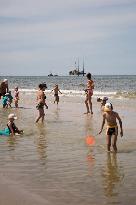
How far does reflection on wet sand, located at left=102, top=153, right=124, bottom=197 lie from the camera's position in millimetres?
6735

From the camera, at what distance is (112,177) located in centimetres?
755

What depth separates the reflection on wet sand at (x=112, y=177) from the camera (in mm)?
6735

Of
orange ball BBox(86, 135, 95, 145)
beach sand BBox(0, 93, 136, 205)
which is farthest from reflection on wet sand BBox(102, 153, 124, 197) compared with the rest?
orange ball BBox(86, 135, 95, 145)

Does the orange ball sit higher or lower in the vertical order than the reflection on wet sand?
higher

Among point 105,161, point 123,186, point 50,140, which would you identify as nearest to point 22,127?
point 50,140

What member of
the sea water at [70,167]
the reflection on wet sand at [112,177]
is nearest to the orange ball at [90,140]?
the sea water at [70,167]

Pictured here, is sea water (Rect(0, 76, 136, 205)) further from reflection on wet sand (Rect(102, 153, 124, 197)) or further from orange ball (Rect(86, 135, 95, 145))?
orange ball (Rect(86, 135, 95, 145))

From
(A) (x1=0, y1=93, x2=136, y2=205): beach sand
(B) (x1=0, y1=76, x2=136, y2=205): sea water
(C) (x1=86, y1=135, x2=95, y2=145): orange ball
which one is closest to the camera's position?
(A) (x1=0, y1=93, x2=136, y2=205): beach sand

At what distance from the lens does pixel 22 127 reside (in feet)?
49.8

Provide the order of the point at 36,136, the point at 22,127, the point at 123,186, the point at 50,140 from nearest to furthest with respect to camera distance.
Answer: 1. the point at 123,186
2. the point at 50,140
3. the point at 36,136
4. the point at 22,127

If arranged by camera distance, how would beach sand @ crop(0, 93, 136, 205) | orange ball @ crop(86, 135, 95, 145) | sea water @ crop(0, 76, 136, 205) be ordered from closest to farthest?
1. beach sand @ crop(0, 93, 136, 205)
2. sea water @ crop(0, 76, 136, 205)
3. orange ball @ crop(86, 135, 95, 145)

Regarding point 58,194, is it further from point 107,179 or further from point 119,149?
point 119,149

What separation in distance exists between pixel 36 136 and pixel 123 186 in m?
5.98

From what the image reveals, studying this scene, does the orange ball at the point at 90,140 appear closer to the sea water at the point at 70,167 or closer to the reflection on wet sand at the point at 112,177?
the sea water at the point at 70,167
